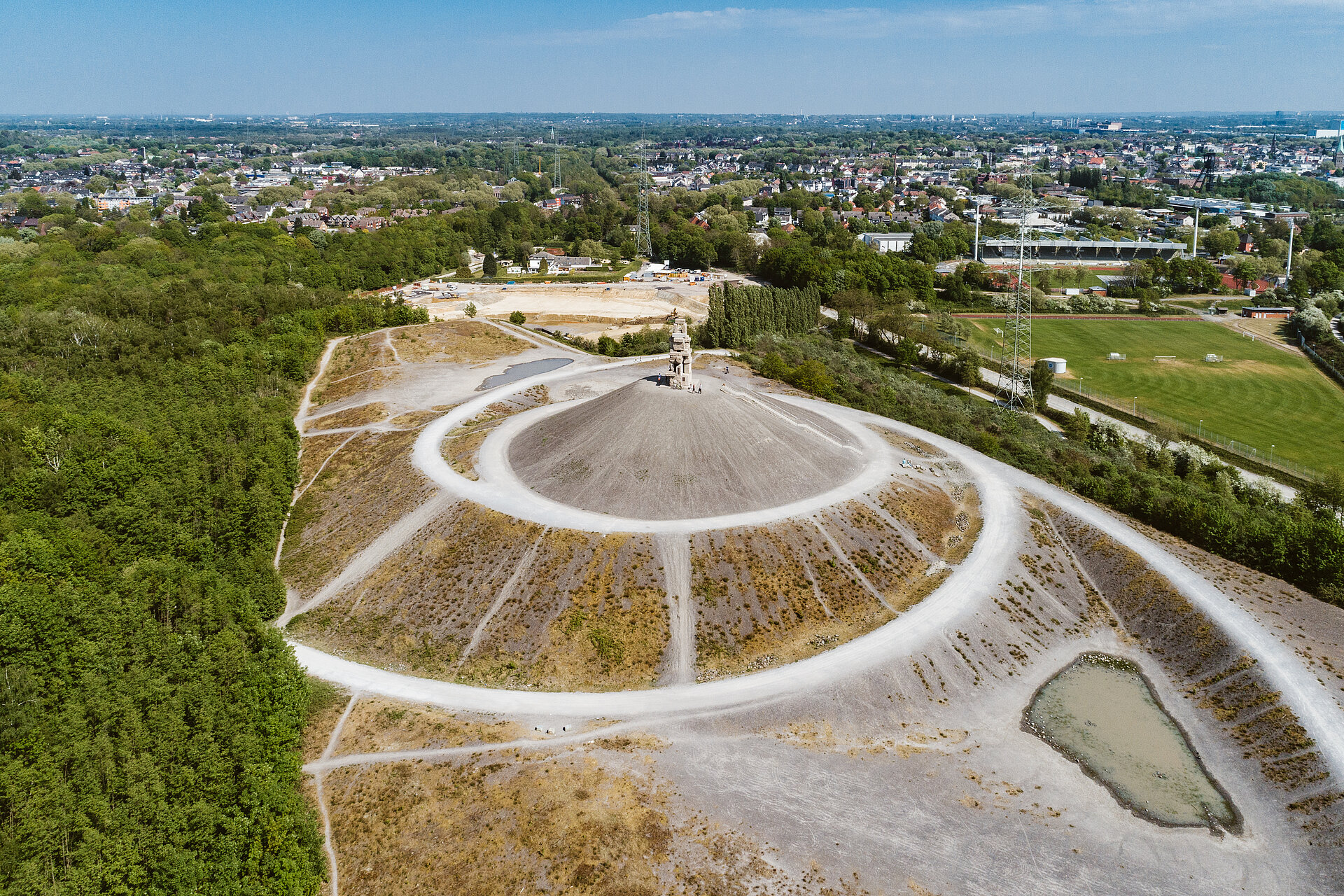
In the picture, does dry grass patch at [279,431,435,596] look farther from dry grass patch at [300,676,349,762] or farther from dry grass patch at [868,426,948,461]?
dry grass patch at [868,426,948,461]

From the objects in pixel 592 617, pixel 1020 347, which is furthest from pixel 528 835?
pixel 1020 347

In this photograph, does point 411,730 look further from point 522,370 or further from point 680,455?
point 522,370

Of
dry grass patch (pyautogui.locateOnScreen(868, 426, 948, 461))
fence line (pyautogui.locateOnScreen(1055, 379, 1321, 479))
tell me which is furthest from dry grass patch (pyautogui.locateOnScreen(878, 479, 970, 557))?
fence line (pyautogui.locateOnScreen(1055, 379, 1321, 479))

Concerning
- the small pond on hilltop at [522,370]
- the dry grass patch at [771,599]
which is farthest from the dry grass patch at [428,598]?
the small pond on hilltop at [522,370]

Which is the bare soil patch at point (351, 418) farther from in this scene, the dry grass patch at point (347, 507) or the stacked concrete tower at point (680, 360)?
the stacked concrete tower at point (680, 360)

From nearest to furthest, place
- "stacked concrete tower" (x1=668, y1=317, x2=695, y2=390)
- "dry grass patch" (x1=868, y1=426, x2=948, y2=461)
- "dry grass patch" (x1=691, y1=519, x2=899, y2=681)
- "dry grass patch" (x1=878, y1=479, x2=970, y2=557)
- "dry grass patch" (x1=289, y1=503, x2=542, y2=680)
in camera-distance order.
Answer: "dry grass patch" (x1=691, y1=519, x2=899, y2=681) → "dry grass patch" (x1=289, y1=503, x2=542, y2=680) → "dry grass patch" (x1=878, y1=479, x2=970, y2=557) → "stacked concrete tower" (x1=668, y1=317, x2=695, y2=390) → "dry grass patch" (x1=868, y1=426, x2=948, y2=461)
